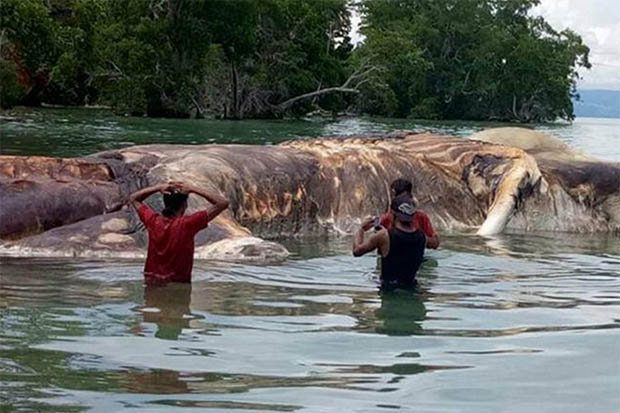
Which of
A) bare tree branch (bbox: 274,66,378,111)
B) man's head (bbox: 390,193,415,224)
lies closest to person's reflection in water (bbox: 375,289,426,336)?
man's head (bbox: 390,193,415,224)

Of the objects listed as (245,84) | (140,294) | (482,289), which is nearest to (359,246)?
(482,289)

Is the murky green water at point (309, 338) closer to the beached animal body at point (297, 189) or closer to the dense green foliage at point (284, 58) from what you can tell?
the beached animal body at point (297, 189)

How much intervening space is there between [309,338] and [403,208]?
2355 millimetres

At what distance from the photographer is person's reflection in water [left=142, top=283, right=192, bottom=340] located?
21.7 feet

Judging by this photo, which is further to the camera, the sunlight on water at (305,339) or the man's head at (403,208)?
the man's head at (403,208)

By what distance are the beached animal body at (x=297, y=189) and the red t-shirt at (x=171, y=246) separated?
109 centimetres

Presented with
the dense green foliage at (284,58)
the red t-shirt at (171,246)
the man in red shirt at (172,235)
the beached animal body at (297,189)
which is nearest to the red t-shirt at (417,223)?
the beached animal body at (297,189)

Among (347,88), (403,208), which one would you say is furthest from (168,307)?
(347,88)

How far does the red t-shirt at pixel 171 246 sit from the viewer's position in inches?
325

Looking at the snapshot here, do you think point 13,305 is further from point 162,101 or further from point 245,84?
point 245,84

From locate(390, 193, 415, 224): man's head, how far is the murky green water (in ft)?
1.90

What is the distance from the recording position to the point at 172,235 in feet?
27.4

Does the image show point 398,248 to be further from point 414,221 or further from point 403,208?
point 414,221

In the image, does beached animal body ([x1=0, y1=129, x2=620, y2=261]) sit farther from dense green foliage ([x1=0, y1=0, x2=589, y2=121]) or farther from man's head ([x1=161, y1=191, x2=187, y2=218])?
dense green foliage ([x1=0, y1=0, x2=589, y2=121])
